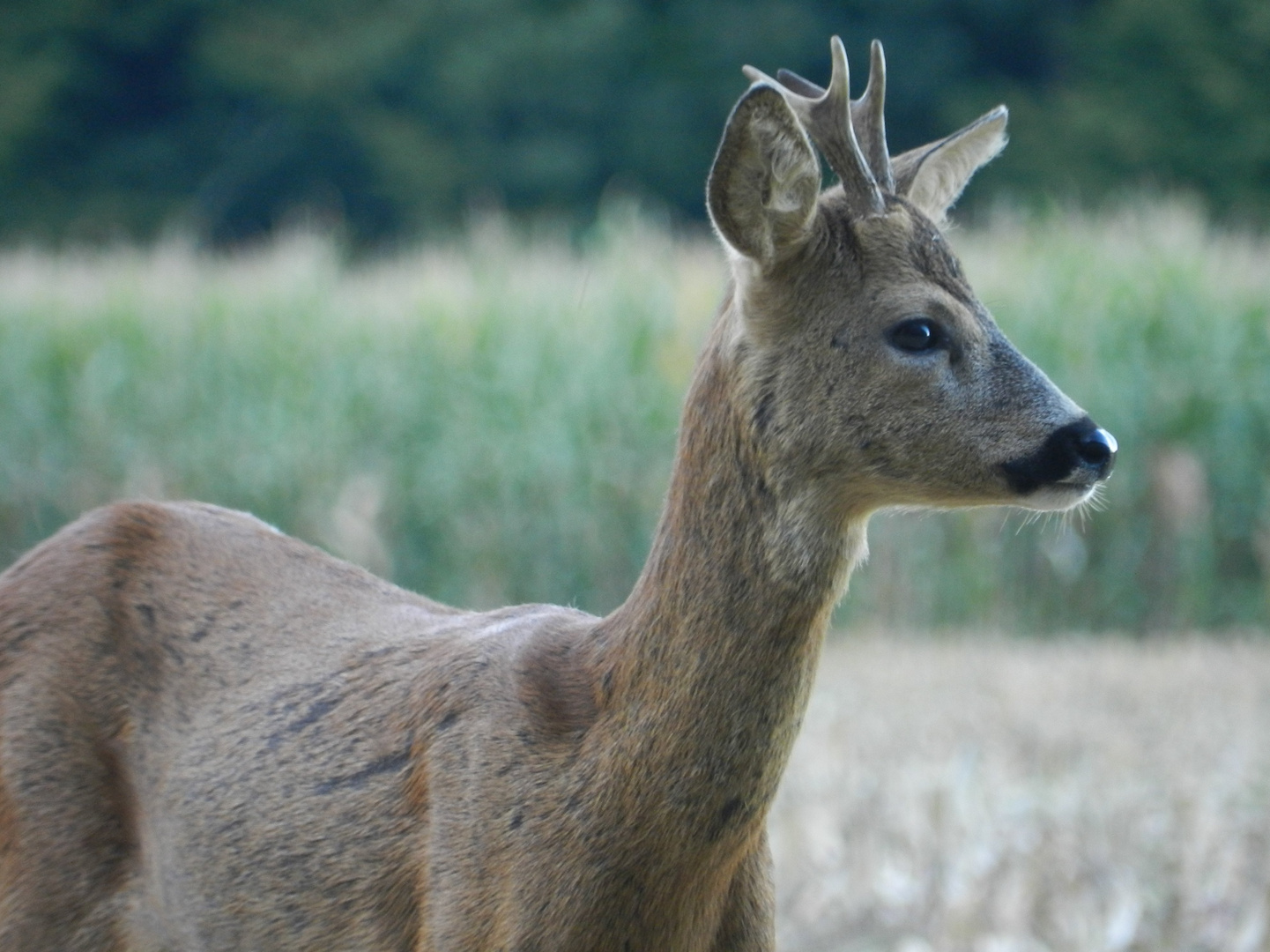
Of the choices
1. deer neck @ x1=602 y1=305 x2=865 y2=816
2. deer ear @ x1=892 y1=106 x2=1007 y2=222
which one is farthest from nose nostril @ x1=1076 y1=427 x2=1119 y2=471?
deer ear @ x1=892 y1=106 x2=1007 y2=222

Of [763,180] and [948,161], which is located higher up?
[948,161]

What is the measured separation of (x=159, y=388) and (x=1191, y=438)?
300 inches

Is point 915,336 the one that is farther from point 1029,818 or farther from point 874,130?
point 1029,818

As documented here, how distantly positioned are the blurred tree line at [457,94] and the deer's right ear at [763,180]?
26.5 meters

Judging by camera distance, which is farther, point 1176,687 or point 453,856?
point 1176,687

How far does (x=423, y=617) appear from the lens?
3938 mm

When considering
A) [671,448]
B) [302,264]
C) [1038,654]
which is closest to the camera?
[1038,654]

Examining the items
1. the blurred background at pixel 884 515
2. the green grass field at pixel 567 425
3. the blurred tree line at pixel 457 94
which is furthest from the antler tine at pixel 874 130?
the blurred tree line at pixel 457 94

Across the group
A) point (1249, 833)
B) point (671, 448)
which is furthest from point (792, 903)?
point (671, 448)

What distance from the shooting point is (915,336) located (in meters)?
3.35

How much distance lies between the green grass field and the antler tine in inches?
306

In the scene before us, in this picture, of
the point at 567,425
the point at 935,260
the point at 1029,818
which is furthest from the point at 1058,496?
the point at 567,425

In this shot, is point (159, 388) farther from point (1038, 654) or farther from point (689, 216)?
point (689, 216)

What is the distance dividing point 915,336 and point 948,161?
745 millimetres
